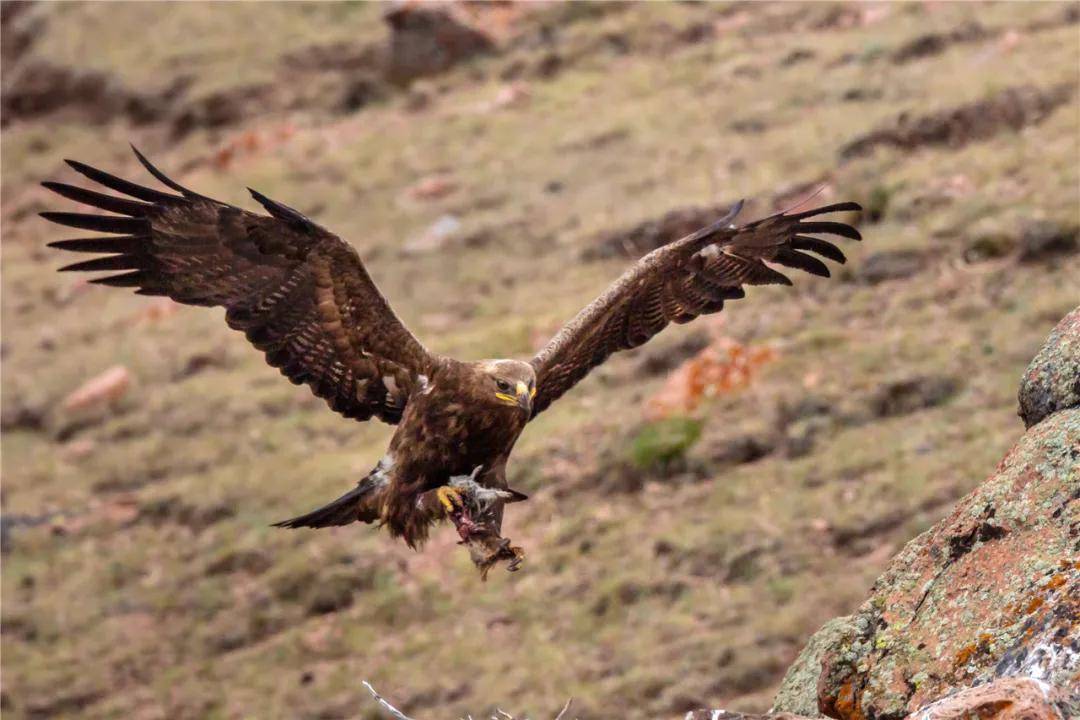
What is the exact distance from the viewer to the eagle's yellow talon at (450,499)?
7234 mm

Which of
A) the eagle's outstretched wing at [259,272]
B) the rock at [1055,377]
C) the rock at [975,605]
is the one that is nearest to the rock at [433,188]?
the eagle's outstretched wing at [259,272]

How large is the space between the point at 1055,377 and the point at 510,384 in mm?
2549

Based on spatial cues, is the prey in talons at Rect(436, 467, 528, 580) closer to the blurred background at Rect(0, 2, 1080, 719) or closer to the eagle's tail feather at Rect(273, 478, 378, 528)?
the eagle's tail feather at Rect(273, 478, 378, 528)

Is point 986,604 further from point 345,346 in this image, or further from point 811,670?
point 345,346

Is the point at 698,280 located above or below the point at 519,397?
above

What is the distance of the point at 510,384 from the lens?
7418 mm

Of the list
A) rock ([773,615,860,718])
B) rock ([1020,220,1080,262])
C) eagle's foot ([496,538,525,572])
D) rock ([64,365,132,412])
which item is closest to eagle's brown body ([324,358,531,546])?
eagle's foot ([496,538,525,572])

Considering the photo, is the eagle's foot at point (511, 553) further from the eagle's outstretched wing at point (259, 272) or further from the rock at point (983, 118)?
the rock at point (983, 118)

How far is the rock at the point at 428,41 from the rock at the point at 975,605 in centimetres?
1956

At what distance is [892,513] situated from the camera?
454 inches

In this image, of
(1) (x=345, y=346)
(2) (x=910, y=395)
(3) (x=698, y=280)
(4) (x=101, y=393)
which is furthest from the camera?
(4) (x=101, y=393)

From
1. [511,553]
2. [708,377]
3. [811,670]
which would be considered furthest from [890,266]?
[811,670]

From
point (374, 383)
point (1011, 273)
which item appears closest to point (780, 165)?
point (1011, 273)

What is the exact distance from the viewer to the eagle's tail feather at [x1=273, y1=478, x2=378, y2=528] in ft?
24.0
